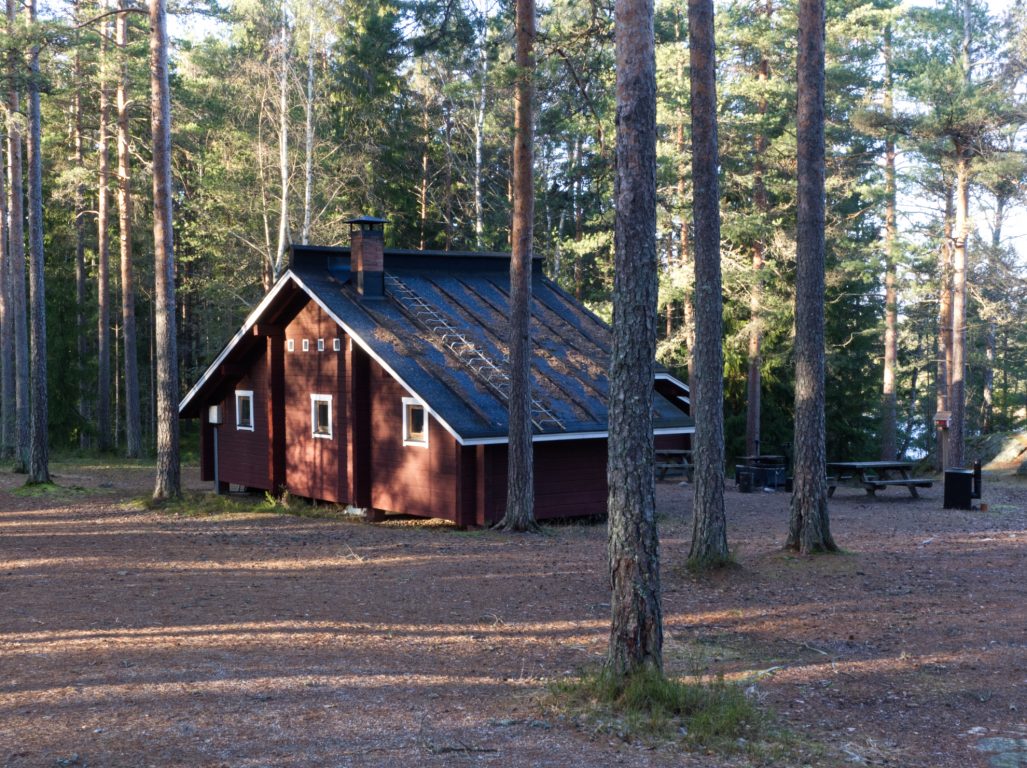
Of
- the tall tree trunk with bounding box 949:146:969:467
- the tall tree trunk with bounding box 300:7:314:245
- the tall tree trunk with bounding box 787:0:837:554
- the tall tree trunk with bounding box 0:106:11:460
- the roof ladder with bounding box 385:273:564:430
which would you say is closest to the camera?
the tall tree trunk with bounding box 787:0:837:554

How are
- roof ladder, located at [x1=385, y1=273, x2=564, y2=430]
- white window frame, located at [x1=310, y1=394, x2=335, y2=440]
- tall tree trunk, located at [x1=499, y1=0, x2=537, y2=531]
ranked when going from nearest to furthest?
tall tree trunk, located at [x1=499, y1=0, x2=537, y2=531]
roof ladder, located at [x1=385, y1=273, x2=564, y2=430]
white window frame, located at [x1=310, y1=394, x2=335, y2=440]

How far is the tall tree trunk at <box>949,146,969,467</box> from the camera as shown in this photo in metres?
26.6

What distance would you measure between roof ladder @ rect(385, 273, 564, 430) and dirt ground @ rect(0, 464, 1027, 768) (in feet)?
8.82

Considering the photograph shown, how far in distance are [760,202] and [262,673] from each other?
1036 inches

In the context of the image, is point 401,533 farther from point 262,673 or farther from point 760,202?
point 760,202

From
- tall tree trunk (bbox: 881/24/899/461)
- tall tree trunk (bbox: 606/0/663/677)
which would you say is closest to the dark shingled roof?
tall tree trunk (bbox: 606/0/663/677)

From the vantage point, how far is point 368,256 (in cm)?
2089

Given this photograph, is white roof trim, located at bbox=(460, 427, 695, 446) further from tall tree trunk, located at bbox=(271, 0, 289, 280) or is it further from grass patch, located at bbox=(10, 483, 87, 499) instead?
tall tree trunk, located at bbox=(271, 0, 289, 280)

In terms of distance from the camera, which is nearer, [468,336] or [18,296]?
[468,336]

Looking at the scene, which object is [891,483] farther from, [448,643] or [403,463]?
[448,643]

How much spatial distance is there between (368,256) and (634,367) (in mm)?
14174

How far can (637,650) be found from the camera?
7.48 m

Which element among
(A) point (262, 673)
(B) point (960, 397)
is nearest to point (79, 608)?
(A) point (262, 673)

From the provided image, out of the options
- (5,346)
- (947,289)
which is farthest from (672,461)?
(5,346)
